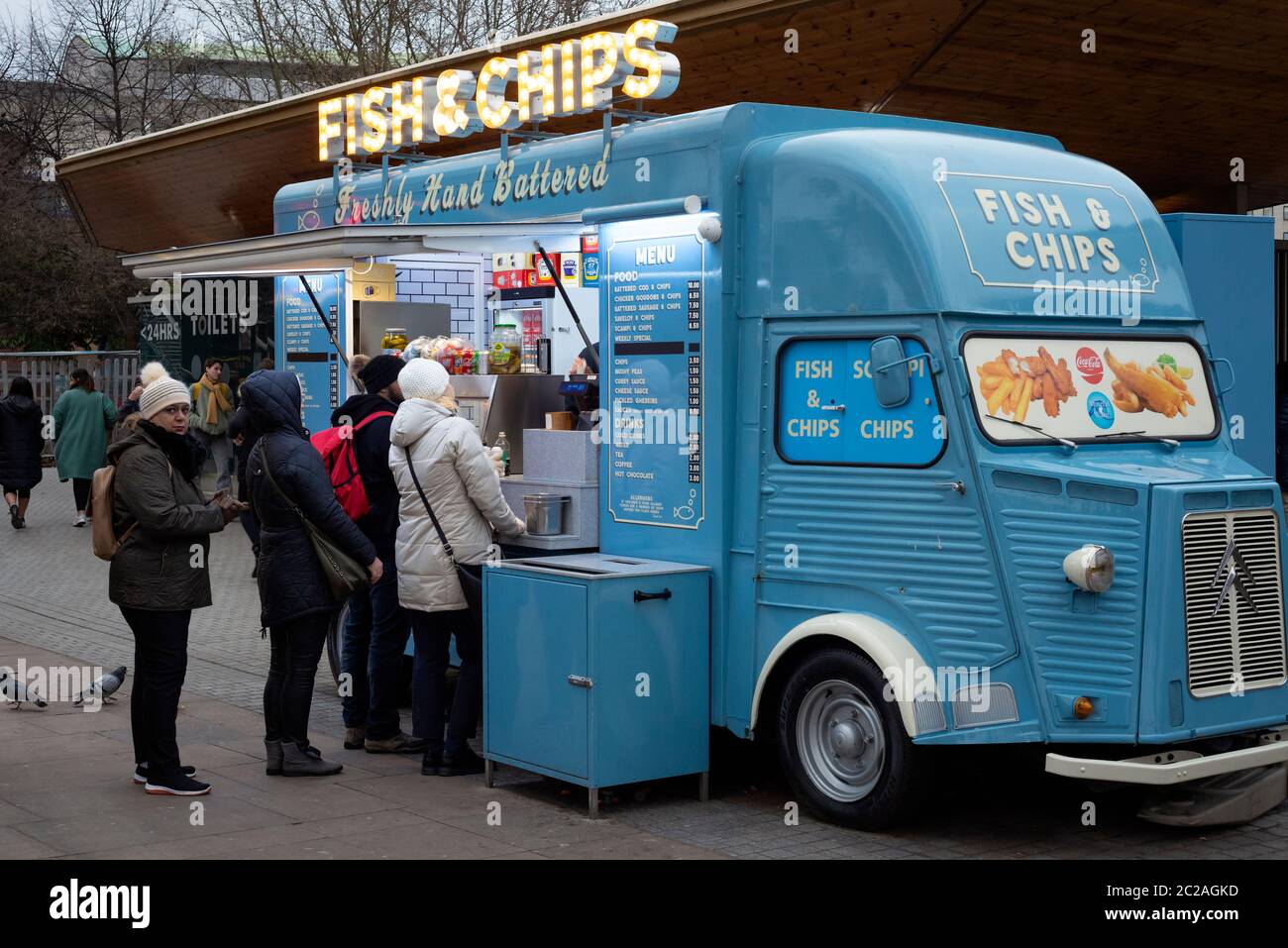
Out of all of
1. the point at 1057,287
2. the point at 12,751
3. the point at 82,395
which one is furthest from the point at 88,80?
the point at 1057,287

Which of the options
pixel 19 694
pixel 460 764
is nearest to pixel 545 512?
pixel 460 764

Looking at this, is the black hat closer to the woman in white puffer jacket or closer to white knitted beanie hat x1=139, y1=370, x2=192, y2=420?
the woman in white puffer jacket

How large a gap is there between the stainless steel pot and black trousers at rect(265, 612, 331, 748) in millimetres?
1157

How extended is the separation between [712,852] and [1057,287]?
9.35 feet

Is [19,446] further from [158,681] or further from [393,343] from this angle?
[158,681]

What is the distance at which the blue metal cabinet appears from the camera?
7.02 m

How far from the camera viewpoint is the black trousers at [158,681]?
23.6ft

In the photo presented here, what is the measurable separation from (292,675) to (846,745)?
2.75 meters

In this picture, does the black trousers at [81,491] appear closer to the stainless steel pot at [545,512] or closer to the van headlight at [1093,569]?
the stainless steel pot at [545,512]

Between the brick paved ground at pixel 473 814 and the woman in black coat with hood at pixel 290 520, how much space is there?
2.61 feet

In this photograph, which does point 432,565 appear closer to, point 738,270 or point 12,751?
point 738,270

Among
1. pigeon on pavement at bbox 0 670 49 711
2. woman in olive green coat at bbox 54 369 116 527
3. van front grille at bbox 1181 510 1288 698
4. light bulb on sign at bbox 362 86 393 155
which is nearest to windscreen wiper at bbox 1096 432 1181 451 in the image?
van front grille at bbox 1181 510 1288 698

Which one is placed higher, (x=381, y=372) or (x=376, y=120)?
(x=376, y=120)

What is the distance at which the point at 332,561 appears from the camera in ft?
24.8
